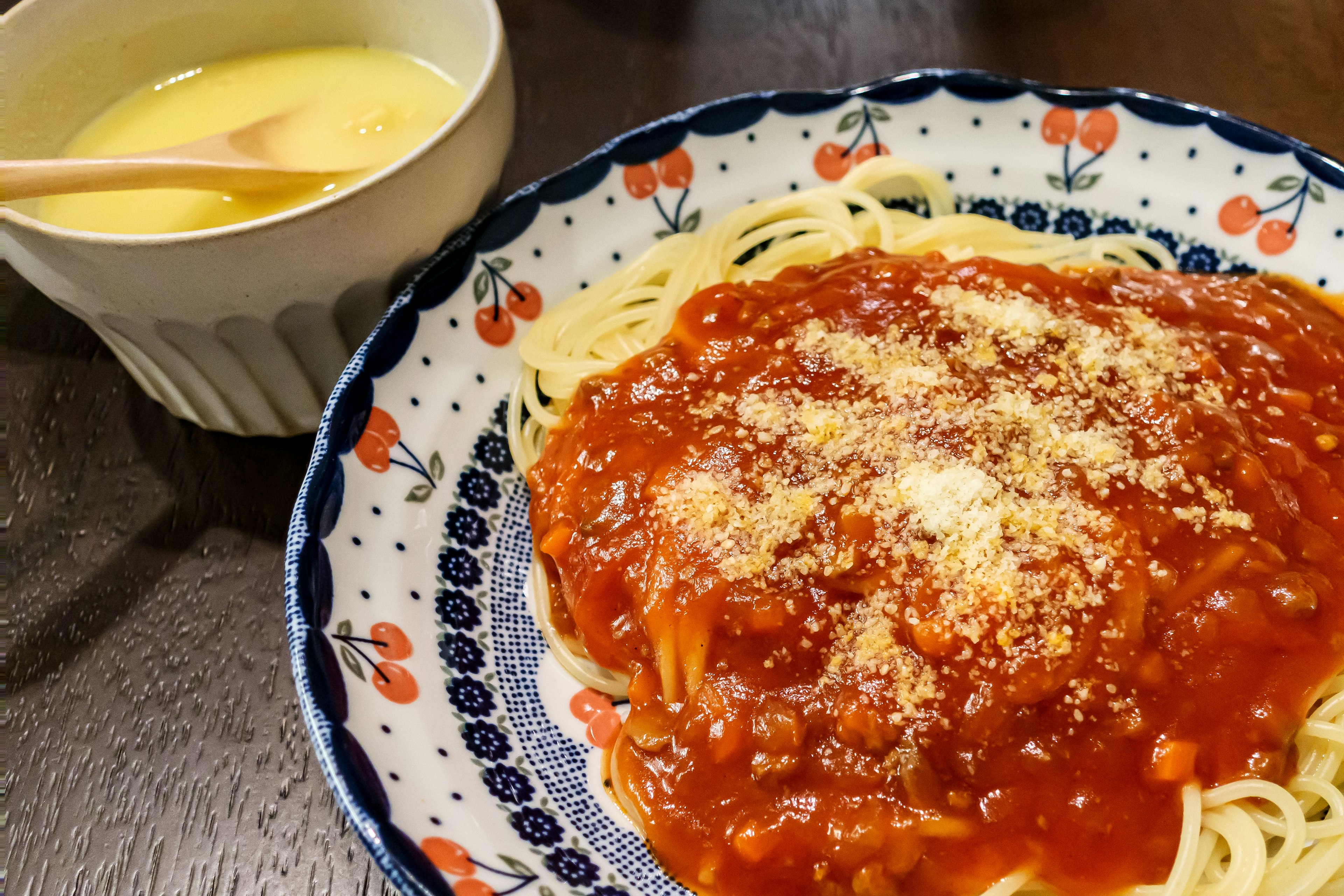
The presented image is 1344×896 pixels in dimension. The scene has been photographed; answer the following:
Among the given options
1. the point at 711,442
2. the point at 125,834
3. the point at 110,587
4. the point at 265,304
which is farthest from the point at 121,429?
the point at 711,442

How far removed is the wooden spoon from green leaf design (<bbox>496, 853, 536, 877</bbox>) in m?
2.29

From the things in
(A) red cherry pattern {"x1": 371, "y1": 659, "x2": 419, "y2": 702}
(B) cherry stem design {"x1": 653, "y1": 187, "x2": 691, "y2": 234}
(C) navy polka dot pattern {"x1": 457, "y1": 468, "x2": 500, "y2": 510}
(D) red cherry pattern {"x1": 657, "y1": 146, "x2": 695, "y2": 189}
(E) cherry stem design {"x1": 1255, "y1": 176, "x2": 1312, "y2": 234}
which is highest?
(E) cherry stem design {"x1": 1255, "y1": 176, "x2": 1312, "y2": 234}

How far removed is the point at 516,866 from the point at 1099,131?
3456 mm

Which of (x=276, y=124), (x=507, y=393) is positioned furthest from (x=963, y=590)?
(x=276, y=124)

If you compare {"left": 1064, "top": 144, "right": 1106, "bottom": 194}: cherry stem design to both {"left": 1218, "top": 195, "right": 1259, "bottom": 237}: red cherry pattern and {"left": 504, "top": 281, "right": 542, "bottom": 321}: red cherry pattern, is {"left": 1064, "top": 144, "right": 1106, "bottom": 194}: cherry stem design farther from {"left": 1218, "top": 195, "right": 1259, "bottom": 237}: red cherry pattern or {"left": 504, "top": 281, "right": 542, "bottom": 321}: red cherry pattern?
{"left": 504, "top": 281, "right": 542, "bottom": 321}: red cherry pattern

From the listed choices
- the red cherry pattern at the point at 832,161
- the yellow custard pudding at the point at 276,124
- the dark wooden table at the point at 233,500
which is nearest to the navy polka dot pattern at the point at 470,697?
the dark wooden table at the point at 233,500

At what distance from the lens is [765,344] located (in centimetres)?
313

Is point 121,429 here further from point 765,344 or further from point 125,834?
point 765,344

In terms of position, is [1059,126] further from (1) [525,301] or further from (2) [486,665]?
(2) [486,665]

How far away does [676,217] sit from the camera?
378cm

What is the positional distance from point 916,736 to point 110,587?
2.79 metres

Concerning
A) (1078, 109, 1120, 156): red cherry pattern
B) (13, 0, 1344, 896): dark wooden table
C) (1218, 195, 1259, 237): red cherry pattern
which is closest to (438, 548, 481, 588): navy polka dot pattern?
(13, 0, 1344, 896): dark wooden table

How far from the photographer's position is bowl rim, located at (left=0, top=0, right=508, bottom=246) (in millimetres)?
2602

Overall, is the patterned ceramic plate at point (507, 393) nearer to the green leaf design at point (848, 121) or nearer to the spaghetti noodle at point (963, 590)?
the green leaf design at point (848, 121)
